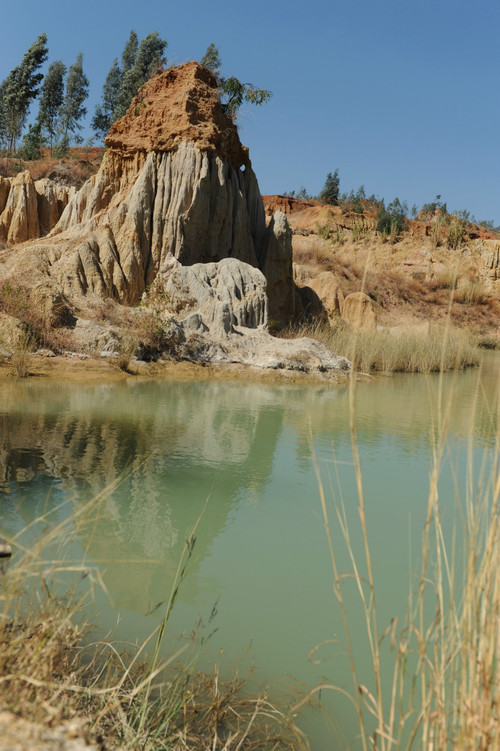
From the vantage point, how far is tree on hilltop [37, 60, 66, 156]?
4750 cm

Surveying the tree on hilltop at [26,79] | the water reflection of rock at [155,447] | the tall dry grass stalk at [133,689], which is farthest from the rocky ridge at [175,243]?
the tree on hilltop at [26,79]

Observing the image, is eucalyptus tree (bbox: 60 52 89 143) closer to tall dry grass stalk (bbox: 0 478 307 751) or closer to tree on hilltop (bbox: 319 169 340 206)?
tree on hilltop (bbox: 319 169 340 206)

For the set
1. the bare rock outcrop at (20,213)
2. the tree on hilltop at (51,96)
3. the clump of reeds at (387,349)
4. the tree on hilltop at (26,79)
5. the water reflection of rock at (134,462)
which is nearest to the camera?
the water reflection of rock at (134,462)

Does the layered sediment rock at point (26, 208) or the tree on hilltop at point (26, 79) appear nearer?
the layered sediment rock at point (26, 208)

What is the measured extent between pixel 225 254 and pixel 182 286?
10.0 ft

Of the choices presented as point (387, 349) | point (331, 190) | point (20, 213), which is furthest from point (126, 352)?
point (331, 190)

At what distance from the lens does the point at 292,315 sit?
20969mm

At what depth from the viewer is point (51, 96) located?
47.9 m

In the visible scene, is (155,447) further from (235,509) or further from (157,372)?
(157,372)

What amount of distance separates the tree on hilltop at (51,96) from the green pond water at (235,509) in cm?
4567

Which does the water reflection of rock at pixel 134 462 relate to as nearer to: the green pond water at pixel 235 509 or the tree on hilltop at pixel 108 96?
the green pond water at pixel 235 509

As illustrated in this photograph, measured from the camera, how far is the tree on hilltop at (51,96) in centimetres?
4750

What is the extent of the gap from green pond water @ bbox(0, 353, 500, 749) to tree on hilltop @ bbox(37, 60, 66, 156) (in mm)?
45670

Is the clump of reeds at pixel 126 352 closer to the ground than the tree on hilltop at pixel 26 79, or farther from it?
closer to the ground
